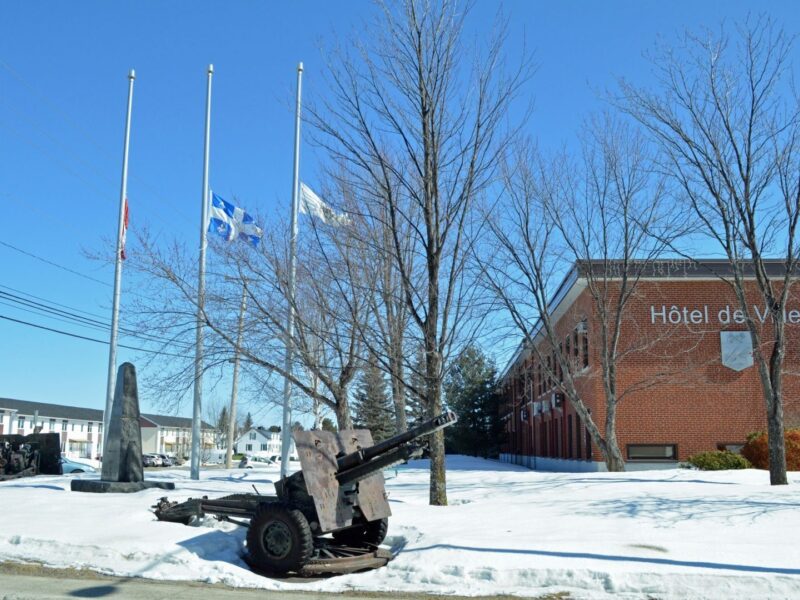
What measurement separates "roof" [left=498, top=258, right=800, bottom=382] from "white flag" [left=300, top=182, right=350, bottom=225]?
7411 mm

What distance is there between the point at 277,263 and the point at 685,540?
12244mm

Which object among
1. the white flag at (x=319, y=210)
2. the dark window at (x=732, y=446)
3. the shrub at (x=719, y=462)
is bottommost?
the shrub at (x=719, y=462)

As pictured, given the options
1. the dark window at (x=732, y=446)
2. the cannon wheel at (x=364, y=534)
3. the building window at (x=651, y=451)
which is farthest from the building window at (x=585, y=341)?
the cannon wheel at (x=364, y=534)

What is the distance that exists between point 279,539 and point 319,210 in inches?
423

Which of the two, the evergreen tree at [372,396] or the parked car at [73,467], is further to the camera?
the parked car at [73,467]

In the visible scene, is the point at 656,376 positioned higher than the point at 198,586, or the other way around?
the point at 656,376

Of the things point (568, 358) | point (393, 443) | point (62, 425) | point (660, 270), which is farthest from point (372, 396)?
point (62, 425)

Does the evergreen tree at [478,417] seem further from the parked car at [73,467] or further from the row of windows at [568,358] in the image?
the parked car at [73,467]

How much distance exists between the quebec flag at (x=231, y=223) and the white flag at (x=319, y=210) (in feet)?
5.46

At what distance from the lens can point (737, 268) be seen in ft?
54.9

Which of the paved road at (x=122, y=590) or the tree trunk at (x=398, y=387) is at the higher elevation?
the tree trunk at (x=398, y=387)

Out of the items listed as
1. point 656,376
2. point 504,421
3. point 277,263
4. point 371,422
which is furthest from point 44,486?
point 504,421

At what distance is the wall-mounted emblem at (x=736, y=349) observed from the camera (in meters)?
28.1

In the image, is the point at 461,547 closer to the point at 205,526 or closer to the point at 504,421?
the point at 205,526
